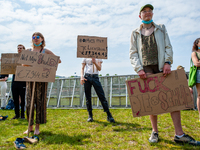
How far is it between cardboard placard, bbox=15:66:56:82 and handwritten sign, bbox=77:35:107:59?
116cm

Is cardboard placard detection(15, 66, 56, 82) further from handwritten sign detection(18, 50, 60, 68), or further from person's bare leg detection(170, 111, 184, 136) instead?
person's bare leg detection(170, 111, 184, 136)

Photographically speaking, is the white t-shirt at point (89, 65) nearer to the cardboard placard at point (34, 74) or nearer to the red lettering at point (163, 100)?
the cardboard placard at point (34, 74)

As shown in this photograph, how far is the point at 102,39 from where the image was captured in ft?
14.9

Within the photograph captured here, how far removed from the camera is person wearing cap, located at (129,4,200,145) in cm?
258

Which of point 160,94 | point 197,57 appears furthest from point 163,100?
point 197,57

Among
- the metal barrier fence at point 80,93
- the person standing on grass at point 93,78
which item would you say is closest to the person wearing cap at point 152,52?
the person standing on grass at point 93,78

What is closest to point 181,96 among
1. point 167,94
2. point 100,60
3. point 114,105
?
point 167,94

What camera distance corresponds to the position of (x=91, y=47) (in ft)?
14.4

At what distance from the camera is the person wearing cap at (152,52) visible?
8.46 feet

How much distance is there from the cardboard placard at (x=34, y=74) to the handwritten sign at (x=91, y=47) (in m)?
1.16

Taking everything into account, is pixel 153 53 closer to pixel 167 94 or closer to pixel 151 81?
pixel 151 81

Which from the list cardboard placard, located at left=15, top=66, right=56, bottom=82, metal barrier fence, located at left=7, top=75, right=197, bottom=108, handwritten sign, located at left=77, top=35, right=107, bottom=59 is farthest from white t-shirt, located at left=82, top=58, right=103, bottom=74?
metal barrier fence, located at left=7, top=75, right=197, bottom=108

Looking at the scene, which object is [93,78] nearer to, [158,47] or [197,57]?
[158,47]

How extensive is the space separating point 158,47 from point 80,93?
264 inches
